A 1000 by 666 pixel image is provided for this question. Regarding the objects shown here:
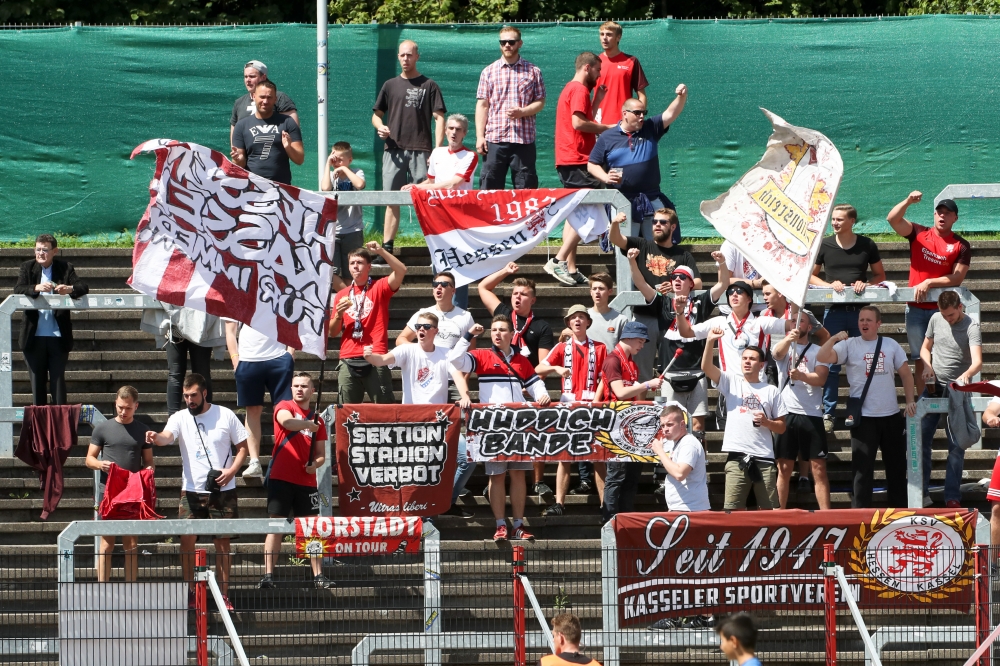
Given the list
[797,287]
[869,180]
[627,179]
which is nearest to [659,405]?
[797,287]

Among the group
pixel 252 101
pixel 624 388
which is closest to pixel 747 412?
pixel 624 388

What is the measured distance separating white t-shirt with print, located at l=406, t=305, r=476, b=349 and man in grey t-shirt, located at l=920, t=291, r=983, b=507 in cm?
406

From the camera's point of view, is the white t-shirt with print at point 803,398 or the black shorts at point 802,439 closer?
the black shorts at point 802,439

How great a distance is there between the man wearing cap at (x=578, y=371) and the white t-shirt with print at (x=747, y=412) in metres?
1.08

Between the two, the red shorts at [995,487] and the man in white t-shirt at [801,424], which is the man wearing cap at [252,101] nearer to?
the man in white t-shirt at [801,424]

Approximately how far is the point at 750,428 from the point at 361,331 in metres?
3.56

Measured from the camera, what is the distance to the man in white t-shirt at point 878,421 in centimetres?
1252

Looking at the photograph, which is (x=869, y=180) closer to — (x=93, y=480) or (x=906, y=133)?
(x=906, y=133)

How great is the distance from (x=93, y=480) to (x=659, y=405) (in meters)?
5.02

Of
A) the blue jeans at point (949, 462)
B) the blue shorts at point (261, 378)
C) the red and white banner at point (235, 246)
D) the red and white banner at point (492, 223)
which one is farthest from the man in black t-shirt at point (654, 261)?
the blue shorts at point (261, 378)

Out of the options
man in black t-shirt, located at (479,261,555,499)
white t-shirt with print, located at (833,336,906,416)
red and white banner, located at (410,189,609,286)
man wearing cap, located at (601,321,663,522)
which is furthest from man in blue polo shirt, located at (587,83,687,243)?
white t-shirt with print, located at (833,336,906,416)

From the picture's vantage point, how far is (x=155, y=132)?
1898cm

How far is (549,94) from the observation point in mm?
19062

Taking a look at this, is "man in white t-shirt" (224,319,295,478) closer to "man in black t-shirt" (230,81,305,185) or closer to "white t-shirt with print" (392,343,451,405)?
"white t-shirt with print" (392,343,451,405)
